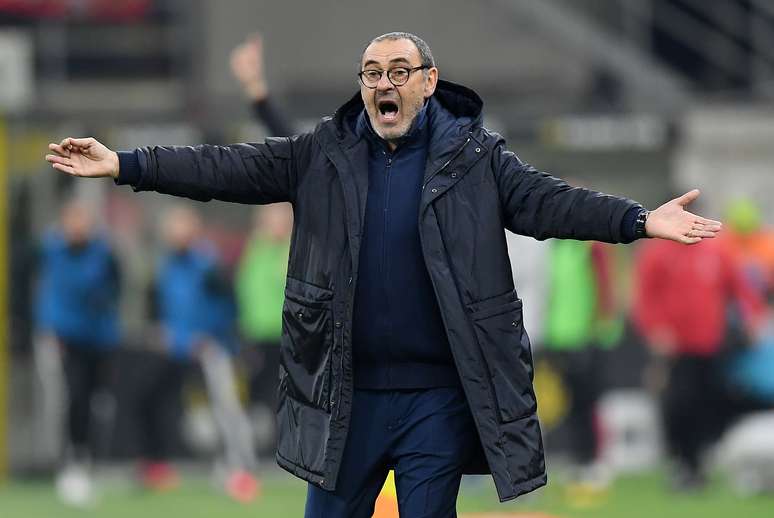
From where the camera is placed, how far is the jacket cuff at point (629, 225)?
6.38 m

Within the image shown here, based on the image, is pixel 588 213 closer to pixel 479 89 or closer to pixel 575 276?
pixel 575 276

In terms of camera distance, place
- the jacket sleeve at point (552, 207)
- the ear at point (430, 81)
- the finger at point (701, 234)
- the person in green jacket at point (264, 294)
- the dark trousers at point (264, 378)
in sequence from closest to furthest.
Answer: the finger at point (701, 234)
the jacket sleeve at point (552, 207)
the ear at point (430, 81)
the person in green jacket at point (264, 294)
the dark trousers at point (264, 378)

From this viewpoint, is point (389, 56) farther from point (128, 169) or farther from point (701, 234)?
point (701, 234)

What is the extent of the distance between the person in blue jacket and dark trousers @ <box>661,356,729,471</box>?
3.00 meters

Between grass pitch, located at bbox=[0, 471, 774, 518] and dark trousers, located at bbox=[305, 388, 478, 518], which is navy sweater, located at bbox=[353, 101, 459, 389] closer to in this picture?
dark trousers, located at bbox=[305, 388, 478, 518]

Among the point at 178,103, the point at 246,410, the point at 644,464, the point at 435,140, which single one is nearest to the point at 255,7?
the point at 178,103

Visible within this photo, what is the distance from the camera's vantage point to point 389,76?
6547 mm

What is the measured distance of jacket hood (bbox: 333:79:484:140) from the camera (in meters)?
6.79

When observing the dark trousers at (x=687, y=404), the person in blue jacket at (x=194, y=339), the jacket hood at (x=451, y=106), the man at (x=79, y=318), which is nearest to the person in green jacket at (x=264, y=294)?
the person in blue jacket at (x=194, y=339)

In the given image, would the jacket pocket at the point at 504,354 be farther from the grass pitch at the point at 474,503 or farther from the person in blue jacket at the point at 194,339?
the person in blue jacket at the point at 194,339

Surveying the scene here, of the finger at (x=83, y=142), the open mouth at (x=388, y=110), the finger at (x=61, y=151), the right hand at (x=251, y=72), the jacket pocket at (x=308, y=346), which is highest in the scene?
the right hand at (x=251, y=72)

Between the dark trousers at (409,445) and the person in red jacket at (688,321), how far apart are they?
7.45 meters

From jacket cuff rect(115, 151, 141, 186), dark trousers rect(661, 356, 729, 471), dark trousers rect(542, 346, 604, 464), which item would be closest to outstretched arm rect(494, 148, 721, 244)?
jacket cuff rect(115, 151, 141, 186)

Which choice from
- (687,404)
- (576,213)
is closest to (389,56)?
(576,213)
